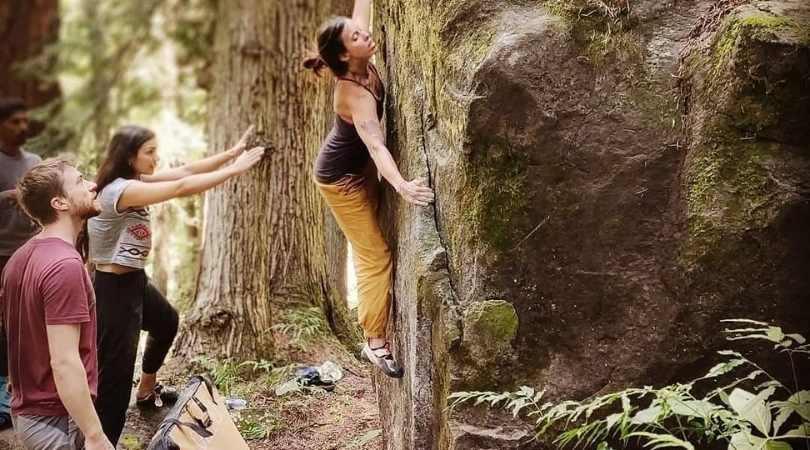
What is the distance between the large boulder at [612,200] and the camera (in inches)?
159

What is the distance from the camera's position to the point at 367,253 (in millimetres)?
5148

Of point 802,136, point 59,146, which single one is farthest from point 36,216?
point 59,146

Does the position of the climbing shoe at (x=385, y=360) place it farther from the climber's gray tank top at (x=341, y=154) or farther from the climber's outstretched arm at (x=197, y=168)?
the climber's outstretched arm at (x=197, y=168)

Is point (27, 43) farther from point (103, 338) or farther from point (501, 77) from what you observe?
point (501, 77)

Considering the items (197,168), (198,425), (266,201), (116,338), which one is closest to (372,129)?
(198,425)

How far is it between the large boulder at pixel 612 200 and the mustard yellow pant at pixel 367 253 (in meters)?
0.95

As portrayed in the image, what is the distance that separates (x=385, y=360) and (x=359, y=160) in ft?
4.07

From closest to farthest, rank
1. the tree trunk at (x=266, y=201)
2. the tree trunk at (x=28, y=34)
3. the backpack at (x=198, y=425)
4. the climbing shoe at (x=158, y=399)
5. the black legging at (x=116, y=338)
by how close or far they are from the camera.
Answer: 1. the backpack at (x=198, y=425)
2. the black legging at (x=116, y=338)
3. the climbing shoe at (x=158, y=399)
4. the tree trunk at (x=266, y=201)
5. the tree trunk at (x=28, y=34)

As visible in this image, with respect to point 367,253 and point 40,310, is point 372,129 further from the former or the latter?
point 40,310

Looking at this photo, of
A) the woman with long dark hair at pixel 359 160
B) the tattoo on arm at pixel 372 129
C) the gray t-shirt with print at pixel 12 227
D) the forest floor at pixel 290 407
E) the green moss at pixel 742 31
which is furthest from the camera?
the forest floor at pixel 290 407

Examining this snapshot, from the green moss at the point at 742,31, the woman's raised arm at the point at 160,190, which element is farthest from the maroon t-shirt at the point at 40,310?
the green moss at the point at 742,31

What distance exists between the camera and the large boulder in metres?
4.04

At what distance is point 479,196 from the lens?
13.5 feet

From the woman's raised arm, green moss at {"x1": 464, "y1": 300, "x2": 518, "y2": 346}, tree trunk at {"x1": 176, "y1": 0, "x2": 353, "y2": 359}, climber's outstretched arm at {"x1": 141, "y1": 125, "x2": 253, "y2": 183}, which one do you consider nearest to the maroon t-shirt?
the woman's raised arm
